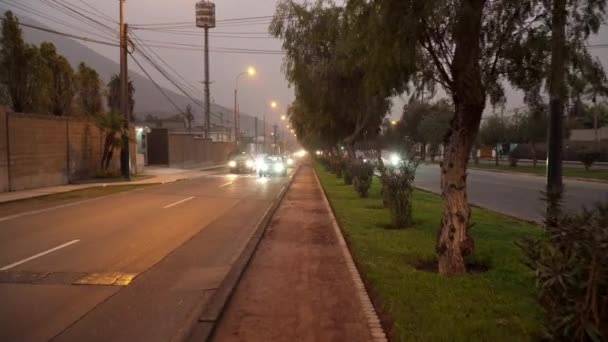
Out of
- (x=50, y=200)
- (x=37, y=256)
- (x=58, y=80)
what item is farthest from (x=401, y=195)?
(x=58, y=80)

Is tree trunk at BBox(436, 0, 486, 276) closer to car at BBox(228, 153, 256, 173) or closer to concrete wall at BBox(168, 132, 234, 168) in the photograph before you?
car at BBox(228, 153, 256, 173)

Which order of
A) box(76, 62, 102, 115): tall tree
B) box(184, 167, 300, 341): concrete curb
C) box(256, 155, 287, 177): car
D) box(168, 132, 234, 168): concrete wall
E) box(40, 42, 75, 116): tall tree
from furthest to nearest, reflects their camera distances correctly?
box(168, 132, 234, 168): concrete wall, box(256, 155, 287, 177): car, box(76, 62, 102, 115): tall tree, box(40, 42, 75, 116): tall tree, box(184, 167, 300, 341): concrete curb

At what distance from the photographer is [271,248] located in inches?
416

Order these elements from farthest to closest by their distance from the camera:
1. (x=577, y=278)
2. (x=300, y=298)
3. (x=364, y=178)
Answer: (x=364, y=178) → (x=300, y=298) → (x=577, y=278)

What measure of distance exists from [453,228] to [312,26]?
1666cm

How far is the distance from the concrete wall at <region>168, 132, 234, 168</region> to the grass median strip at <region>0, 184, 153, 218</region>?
27887mm

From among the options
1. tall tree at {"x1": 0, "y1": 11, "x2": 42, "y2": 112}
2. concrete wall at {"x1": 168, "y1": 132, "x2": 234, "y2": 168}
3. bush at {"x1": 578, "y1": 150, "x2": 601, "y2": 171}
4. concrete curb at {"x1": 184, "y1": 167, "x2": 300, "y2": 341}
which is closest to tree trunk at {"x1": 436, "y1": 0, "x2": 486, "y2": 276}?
concrete curb at {"x1": 184, "y1": 167, "x2": 300, "y2": 341}

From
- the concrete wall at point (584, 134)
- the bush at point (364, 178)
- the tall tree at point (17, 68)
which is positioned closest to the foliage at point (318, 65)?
the bush at point (364, 178)

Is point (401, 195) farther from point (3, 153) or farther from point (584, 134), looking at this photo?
point (584, 134)

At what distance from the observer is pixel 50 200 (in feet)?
64.0

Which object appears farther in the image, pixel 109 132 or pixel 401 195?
pixel 109 132

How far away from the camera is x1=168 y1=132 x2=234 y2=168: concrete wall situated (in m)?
53.1

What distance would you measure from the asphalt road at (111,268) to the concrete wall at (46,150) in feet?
25.9

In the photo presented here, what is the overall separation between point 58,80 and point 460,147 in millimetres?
30177
